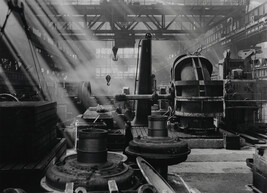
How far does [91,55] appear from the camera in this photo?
28.7m

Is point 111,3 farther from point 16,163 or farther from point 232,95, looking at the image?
point 16,163

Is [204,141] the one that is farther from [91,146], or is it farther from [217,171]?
[91,146]

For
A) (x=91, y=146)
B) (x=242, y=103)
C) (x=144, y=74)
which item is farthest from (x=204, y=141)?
(x=91, y=146)

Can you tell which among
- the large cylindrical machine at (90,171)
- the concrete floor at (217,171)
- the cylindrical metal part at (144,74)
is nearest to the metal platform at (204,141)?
the concrete floor at (217,171)

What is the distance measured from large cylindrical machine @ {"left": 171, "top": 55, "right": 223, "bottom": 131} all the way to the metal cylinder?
4.36 meters

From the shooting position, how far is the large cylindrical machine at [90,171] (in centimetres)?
217

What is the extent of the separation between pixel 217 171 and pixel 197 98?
2.14m

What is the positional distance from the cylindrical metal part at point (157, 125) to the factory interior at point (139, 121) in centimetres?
1

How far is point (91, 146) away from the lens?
7.81 feet

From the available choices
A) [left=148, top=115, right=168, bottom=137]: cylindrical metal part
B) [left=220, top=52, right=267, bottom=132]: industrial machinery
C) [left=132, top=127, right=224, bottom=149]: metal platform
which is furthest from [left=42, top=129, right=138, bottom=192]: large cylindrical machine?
[left=220, top=52, right=267, bottom=132]: industrial machinery

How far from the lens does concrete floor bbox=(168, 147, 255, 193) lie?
12.6 feet

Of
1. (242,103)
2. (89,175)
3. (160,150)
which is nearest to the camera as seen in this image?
(89,175)

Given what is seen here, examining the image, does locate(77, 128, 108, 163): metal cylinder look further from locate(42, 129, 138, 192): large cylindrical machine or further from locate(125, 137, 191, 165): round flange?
locate(125, 137, 191, 165): round flange

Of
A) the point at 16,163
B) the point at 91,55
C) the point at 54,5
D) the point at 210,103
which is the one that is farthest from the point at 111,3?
the point at 91,55
